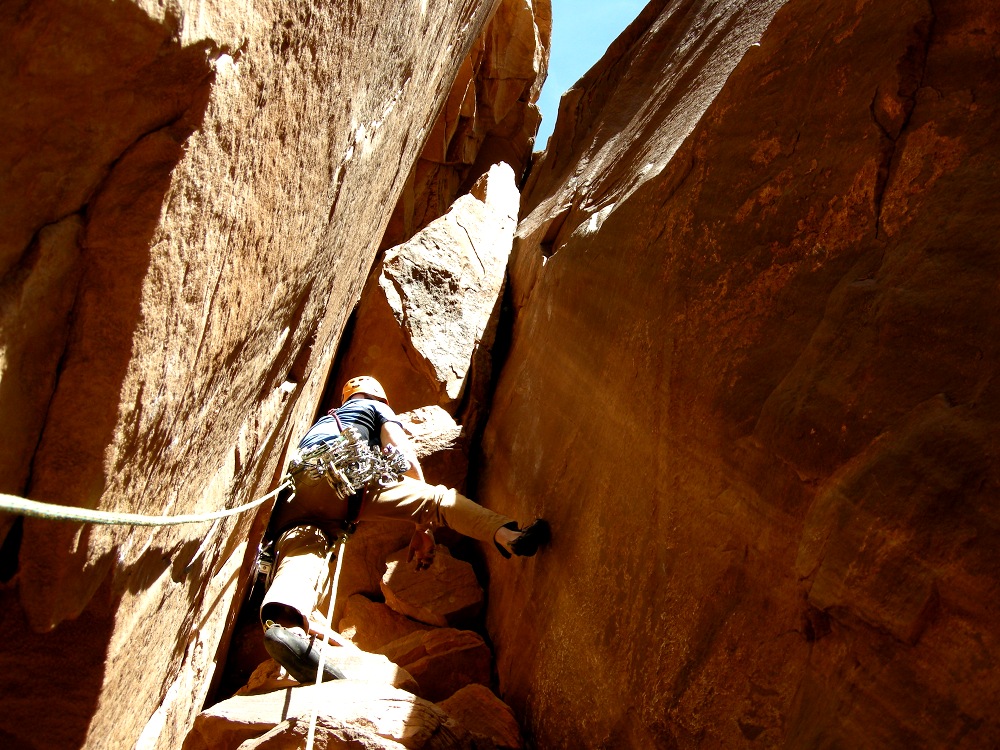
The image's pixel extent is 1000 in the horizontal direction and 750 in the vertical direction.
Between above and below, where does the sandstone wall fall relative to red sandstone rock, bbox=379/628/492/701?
→ above

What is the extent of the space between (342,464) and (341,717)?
1.65 meters

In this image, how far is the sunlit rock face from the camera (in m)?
1.86

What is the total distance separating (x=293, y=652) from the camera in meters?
3.50

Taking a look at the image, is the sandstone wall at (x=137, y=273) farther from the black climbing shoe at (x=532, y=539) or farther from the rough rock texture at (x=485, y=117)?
the rough rock texture at (x=485, y=117)

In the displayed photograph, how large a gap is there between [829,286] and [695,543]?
40.2 inches

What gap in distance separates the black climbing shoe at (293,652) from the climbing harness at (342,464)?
1023 millimetres

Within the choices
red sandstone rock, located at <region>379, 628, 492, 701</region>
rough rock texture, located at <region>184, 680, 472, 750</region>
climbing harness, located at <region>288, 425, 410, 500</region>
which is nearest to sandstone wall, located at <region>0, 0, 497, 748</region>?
rough rock texture, located at <region>184, 680, 472, 750</region>

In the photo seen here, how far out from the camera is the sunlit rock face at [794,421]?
73.4 inches

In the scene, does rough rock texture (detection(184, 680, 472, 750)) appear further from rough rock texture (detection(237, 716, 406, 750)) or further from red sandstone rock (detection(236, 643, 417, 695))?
red sandstone rock (detection(236, 643, 417, 695))

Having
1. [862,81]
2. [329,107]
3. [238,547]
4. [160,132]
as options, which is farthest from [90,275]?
[238,547]

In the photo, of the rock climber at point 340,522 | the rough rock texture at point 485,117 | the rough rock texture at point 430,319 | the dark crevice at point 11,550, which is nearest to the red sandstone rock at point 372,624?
the rock climber at point 340,522

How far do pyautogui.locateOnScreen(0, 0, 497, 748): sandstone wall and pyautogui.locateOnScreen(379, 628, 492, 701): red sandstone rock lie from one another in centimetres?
172

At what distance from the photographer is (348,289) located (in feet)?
15.6

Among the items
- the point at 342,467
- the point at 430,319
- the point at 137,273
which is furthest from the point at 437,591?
the point at 137,273
